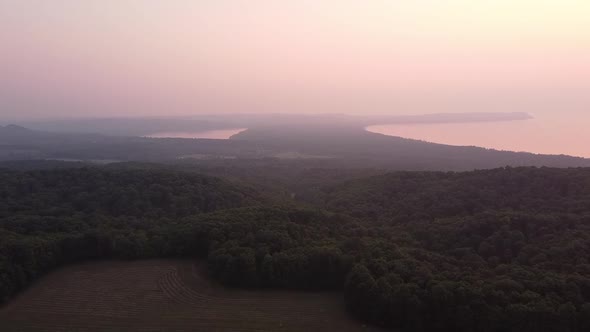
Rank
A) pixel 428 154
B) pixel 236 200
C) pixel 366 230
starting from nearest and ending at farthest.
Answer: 1. pixel 366 230
2. pixel 236 200
3. pixel 428 154

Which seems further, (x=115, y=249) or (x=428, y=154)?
(x=428, y=154)

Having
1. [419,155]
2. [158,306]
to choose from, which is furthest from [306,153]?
[158,306]

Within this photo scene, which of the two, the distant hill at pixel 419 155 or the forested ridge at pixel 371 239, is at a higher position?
the distant hill at pixel 419 155

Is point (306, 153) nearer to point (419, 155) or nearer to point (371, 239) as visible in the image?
point (419, 155)

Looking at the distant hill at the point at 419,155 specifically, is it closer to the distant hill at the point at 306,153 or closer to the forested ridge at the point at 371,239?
the distant hill at the point at 306,153

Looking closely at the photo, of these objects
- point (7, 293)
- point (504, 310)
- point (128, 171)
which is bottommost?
point (7, 293)

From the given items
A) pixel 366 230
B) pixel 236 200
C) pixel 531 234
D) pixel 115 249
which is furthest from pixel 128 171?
pixel 531 234

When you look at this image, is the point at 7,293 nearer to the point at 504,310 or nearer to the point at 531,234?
the point at 504,310

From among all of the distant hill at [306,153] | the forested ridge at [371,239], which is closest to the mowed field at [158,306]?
the forested ridge at [371,239]
